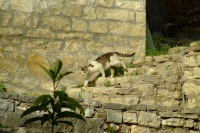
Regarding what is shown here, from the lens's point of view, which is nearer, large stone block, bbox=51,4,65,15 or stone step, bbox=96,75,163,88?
stone step, bbox=96,75,163,88

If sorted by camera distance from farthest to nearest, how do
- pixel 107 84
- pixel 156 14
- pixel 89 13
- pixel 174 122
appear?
pixel 156 14, pixel 89 13, pixel 107 84, pixel 174 122

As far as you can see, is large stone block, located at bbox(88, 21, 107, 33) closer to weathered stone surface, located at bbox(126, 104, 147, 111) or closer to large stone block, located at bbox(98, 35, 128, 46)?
large stone block, located at bbox(98, 35, 128, 46)

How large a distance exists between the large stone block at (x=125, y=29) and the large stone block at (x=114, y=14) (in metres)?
0.10

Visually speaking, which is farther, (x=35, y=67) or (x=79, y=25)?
(x=79, y=25)

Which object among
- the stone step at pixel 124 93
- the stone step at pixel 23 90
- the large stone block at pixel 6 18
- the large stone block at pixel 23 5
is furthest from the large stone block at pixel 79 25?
the stone step at pixel 124 93

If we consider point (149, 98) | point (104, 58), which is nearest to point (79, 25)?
point (104, 58)

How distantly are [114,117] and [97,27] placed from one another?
2560mm

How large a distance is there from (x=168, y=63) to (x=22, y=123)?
149 inches

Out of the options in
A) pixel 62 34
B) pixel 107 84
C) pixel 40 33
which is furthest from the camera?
pixel 62 34

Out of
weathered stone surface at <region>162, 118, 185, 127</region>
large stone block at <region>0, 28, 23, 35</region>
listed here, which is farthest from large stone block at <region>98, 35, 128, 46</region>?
weathered stone surface at <region>162, 118, 185, 127</region>

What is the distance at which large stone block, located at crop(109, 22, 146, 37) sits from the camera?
807cm

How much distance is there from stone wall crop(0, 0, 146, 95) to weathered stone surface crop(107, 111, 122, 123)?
2.00 metres

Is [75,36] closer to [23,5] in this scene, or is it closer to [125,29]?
[125,29]

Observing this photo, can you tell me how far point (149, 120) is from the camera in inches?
234
